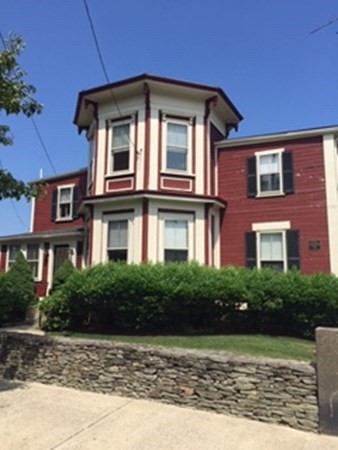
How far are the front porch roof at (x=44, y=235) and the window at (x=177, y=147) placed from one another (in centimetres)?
521

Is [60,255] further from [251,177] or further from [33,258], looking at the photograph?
[251,177]

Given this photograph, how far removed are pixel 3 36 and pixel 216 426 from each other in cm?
711

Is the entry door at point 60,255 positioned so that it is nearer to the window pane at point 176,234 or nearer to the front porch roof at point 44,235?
the front porch roof at point 44,235

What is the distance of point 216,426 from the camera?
5113mm

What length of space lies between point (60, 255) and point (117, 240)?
5.23 meters

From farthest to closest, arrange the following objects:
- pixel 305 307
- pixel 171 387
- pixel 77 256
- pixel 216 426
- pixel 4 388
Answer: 1. pixel 77 256
2. pixel 305 307
3. pixel 4 388
4. pixel 171 387
5. pixel 216 426

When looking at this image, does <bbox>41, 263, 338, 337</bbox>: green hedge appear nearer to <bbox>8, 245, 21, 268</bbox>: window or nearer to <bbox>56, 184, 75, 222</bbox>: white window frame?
<bbox>56, 184, 75, 222</bbox>: white window frame

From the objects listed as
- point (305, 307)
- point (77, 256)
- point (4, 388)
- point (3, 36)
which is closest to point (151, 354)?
point (4, 388)

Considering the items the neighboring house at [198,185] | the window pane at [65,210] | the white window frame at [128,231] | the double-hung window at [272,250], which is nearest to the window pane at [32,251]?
the window pane at [65,210]

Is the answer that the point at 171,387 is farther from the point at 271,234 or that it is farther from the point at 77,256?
the point at 77,256

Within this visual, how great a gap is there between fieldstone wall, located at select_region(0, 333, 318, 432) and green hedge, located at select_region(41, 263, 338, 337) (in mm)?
1567

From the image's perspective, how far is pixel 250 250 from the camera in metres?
12.4

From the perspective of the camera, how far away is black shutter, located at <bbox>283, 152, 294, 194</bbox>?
1220 centimetres

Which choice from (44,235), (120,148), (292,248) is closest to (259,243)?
(292,248)
